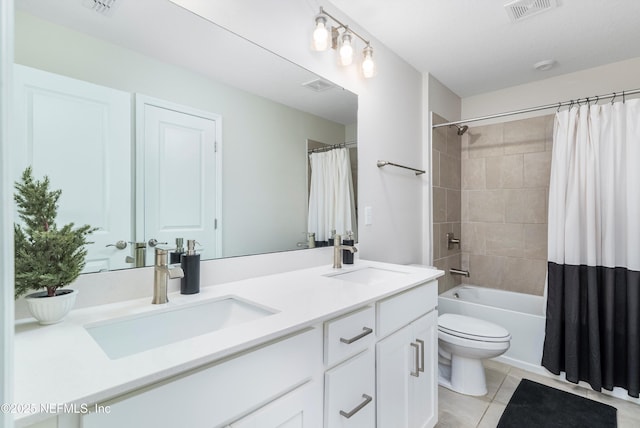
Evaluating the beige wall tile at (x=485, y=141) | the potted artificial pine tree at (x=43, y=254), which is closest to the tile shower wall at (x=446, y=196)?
the beige wall tile at (x=485, y=141)

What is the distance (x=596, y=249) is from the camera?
2.00 meters

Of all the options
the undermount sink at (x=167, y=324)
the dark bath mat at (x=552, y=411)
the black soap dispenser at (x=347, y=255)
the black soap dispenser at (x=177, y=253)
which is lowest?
the dark bath mat at (x=552, y=411)

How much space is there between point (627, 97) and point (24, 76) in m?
3.55

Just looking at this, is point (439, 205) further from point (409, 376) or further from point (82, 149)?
point (82, 149)

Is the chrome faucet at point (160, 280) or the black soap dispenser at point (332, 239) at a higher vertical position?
the black soap dispenser at point (332, 239)

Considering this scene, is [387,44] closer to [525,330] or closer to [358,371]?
[358,371]

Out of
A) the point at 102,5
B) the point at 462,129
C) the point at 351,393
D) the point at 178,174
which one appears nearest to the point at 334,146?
the point at 178,174

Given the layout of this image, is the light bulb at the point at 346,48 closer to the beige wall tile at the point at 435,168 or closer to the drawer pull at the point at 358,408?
the beige wall tile at the point at 435,168

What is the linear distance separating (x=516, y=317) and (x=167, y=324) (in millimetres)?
2432

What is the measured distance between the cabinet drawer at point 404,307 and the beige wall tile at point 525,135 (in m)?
1.98

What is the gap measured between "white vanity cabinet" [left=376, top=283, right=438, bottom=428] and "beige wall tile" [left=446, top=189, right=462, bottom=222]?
60.2 inches

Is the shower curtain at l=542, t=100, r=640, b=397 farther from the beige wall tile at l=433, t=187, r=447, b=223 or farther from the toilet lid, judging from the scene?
the beige wall tile at l=433, t=187, r=447, b=223

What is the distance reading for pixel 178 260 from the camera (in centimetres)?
111

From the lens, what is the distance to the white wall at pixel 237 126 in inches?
34.6
